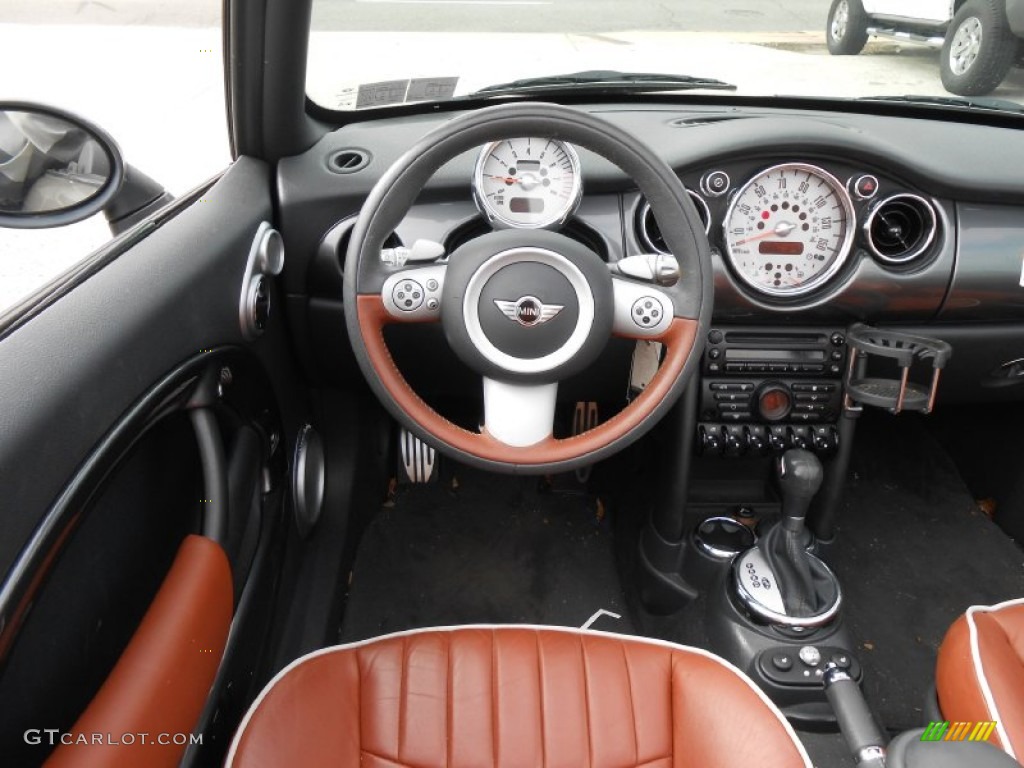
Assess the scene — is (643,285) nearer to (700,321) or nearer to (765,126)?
(700,321)

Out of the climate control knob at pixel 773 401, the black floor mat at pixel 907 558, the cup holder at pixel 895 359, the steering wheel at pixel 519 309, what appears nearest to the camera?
the steering wheel at pixel 519 309

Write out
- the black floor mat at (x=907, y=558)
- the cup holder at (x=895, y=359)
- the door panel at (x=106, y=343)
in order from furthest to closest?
the black floor mat at (x=907, y=558)
the cup holder at (x=895, y=359)
the door panel at (x=106, y=343)

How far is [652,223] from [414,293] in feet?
2.13

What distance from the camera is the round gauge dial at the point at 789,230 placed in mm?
1707

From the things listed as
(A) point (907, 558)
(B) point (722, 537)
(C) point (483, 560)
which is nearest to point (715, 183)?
(B) point (722, 537)

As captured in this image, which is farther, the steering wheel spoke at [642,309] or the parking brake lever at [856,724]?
the steering wheel spoke at [642,309]

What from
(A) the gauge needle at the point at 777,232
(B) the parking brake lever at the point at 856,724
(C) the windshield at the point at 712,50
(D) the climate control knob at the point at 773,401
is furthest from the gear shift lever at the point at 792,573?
(C) the windshield at the point at 712,50

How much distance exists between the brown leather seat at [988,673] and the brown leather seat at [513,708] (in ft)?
1.08

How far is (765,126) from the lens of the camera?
164cm

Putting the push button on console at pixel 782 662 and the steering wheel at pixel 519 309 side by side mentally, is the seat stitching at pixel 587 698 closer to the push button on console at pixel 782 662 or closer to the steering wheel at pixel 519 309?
the steering wheel at pixel 519 309

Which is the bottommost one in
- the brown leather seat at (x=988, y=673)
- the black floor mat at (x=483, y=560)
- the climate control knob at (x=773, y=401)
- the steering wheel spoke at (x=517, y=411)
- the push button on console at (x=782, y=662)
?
the black floor mat at (x=483, y=560)

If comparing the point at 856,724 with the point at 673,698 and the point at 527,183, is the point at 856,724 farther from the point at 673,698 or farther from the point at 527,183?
the point at 527,183

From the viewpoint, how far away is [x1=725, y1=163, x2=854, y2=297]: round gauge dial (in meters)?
1.71

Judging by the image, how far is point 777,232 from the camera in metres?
1.73
